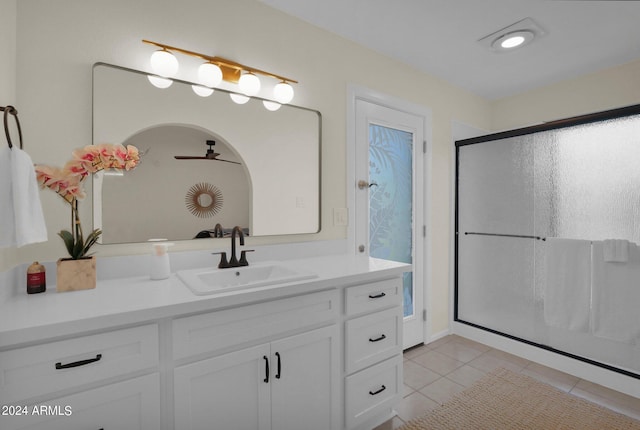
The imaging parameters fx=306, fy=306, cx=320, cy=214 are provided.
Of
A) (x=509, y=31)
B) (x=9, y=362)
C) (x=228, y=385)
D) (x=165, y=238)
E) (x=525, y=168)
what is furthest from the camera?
(x=525, y=168)

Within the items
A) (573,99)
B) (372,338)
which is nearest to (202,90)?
(372,338)

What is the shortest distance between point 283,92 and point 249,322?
Result: 1325 mm

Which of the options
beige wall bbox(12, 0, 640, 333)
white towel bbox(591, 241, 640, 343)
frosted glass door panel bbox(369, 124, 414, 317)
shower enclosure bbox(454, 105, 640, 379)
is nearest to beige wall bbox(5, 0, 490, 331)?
beige wall bbox(12, 0, 640, 333)

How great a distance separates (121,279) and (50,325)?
0.54 m

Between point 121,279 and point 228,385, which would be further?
point 121,279

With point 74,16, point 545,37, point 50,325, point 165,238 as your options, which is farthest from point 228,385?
point 545,37

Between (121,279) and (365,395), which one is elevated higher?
(121,279)

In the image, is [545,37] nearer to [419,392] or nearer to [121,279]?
[419,392]

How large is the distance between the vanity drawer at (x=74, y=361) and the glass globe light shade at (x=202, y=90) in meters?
1.16

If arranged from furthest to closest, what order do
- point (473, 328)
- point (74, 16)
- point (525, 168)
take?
point (473, 328)
point (525, 168)
point (74, 16)

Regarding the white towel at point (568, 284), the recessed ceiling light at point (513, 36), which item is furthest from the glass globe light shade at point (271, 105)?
the white towel at point (568, 284)

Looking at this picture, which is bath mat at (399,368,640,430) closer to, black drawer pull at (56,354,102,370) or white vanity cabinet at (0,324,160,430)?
white vanity cabinet at (0,324,160,430)

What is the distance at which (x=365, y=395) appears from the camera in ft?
5.26

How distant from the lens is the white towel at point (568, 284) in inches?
84.7
